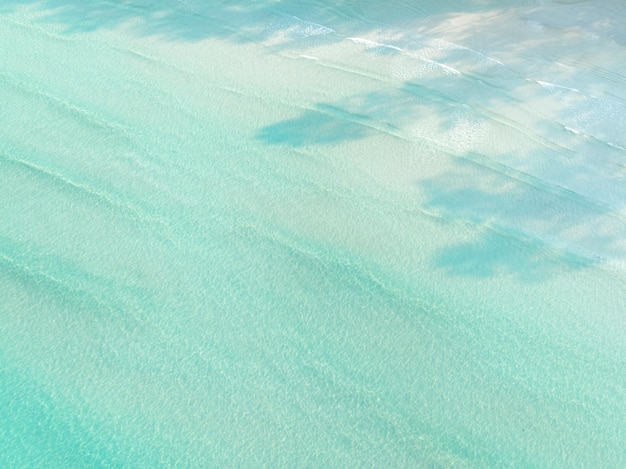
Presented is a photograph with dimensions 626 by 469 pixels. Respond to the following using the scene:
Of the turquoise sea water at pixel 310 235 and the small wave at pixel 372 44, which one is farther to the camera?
the small wave at pixel 372 44

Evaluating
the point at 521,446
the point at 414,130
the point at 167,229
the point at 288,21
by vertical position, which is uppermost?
the point at 288,21

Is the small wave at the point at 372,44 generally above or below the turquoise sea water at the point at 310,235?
above

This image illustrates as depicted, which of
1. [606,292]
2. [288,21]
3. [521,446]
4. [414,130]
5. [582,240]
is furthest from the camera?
[288,21]

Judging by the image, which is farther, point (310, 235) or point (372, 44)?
point (372, 44)

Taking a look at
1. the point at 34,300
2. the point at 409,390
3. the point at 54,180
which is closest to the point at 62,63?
the point at 54,180

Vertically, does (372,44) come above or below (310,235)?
above

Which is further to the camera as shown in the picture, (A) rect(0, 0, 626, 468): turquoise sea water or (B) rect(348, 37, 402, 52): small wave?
(B) rect(348, 37, 402, 52): small wave

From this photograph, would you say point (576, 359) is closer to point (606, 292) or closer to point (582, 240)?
point (606, 292)

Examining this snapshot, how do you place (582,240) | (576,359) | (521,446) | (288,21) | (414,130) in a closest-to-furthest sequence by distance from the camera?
(521,446) → (576,359) → (582,240) → (414,130) → (288,21)
